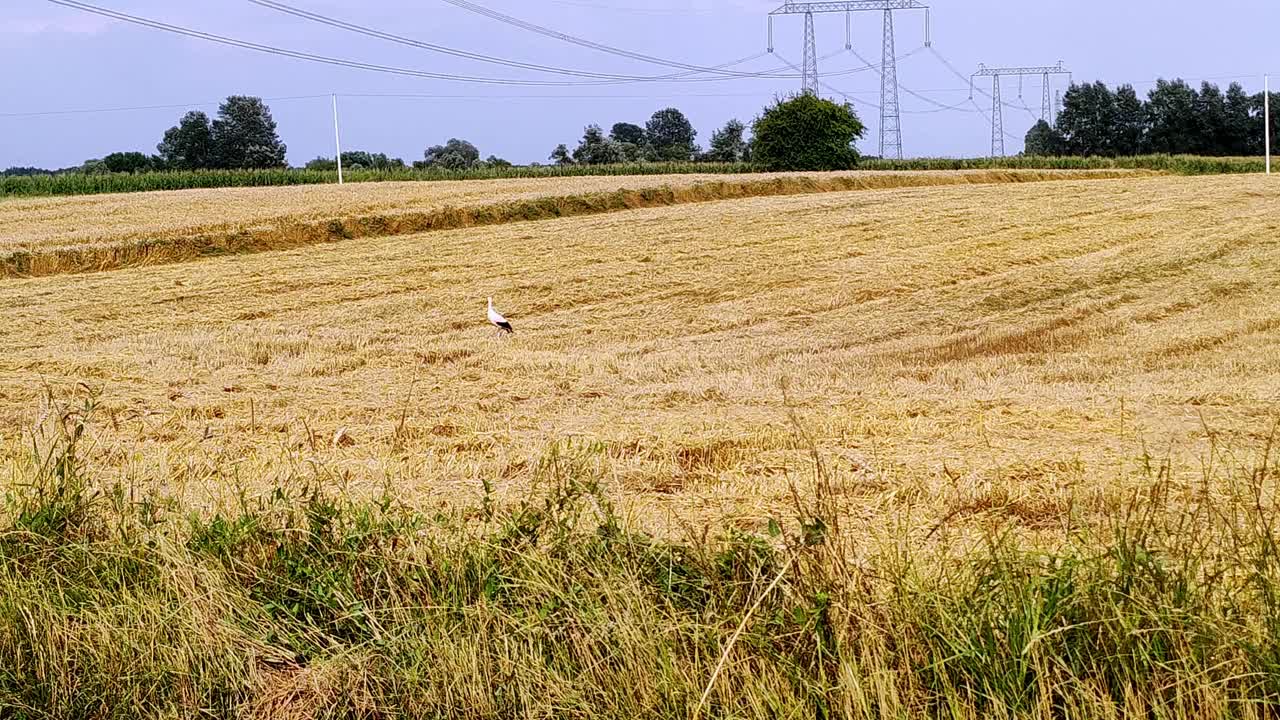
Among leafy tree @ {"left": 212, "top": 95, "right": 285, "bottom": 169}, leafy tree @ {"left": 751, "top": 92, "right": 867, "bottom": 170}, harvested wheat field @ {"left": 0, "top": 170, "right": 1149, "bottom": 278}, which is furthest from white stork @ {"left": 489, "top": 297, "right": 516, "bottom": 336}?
leafy tree @ {"left": 212, "top": 95, "right": 285, "bottom": 169}

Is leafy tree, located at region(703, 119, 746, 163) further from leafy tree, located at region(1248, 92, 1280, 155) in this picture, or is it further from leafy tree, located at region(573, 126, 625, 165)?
leafy tree, located at region(1248, 92, 1280, 155)

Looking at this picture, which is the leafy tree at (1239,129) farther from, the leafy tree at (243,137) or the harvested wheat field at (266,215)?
the leafy tree at (243,137)

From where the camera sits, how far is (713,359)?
1252cm

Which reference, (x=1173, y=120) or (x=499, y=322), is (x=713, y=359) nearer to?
(x=499, y=322)

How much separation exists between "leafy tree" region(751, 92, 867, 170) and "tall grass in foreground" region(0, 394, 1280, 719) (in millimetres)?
58965

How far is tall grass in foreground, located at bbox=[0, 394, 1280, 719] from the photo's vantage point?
3.44m

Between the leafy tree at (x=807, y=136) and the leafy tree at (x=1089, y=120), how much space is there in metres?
36.3

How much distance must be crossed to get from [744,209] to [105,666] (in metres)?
25.4

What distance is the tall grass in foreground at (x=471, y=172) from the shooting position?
48.6 m

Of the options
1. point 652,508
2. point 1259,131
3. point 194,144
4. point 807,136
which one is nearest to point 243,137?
point 194,144

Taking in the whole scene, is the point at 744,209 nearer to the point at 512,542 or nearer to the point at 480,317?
the point at 480,317

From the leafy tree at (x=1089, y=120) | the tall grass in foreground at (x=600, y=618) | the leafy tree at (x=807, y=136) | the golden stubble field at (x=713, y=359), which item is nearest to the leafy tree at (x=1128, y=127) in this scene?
the leafy tree at (x=1089, y=120)

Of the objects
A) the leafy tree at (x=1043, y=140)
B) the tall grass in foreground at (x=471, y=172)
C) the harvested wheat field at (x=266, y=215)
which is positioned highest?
the leafy tree at (x=1043, y=140)

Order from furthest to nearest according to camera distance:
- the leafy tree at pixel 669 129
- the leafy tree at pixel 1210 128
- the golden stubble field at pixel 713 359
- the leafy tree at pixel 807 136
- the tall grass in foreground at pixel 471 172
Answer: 1. the leafy tree at pixel 669 129
2. the leafy tree at pixel 1210 128
3. the leafy tree at pixel 807 136
4. the tall grass in foreground at pixel 471 172
5. the golden stubble field at pixel 713 359
